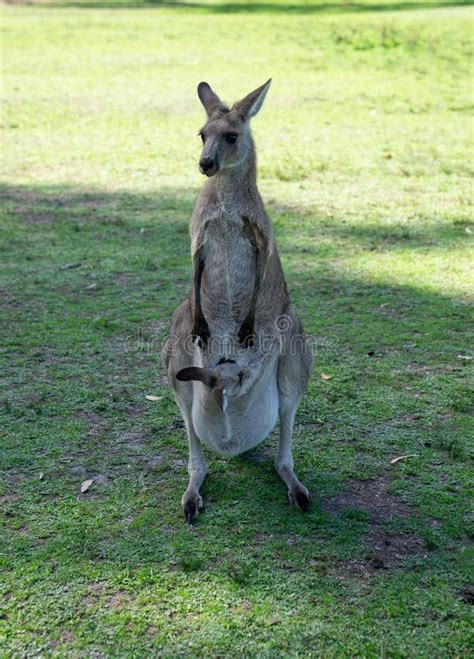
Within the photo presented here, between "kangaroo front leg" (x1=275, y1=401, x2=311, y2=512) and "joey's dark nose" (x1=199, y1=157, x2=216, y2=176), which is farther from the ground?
"joey's dark nose" (x1=199, y1=157, x2=216, y2=176)

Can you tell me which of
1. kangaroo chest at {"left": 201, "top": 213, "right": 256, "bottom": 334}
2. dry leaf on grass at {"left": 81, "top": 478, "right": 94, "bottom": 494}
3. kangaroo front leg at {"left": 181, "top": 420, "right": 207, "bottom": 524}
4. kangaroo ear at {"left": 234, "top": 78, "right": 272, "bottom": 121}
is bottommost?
dry leaf on grass at {"left": 81, "top": 478, "right": 94, "bottom": 494}

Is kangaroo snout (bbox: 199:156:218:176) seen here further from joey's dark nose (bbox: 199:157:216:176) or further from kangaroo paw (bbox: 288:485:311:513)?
kangaroo paw (bbox: 288:485:311:513)

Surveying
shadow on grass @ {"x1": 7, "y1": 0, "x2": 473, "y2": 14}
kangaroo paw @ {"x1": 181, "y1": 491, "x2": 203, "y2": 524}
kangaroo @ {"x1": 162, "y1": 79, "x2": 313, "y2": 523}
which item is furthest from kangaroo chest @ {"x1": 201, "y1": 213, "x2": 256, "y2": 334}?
shadow on grass @ {"x1": 7, "y1": 0, "x2": 473, "y2": 14}

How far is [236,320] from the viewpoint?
9.82 feet

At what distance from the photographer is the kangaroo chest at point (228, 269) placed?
9.70ft

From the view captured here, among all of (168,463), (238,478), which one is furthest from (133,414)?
(238,478)

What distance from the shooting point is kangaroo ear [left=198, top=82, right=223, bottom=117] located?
3057mm

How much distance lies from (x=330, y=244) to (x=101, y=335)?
1.94 m

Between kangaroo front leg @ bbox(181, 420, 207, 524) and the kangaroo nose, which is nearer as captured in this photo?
the kangaroo nose

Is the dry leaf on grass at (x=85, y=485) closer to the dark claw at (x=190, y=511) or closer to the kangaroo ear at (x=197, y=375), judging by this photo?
the dark claw at (x=190, y=511)

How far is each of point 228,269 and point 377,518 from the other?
3.20ft

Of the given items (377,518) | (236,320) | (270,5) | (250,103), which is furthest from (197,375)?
(270,5)

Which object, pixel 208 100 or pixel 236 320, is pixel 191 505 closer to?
Result: pixel 236 320

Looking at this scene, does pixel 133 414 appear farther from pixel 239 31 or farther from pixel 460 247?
pixel 239 31
